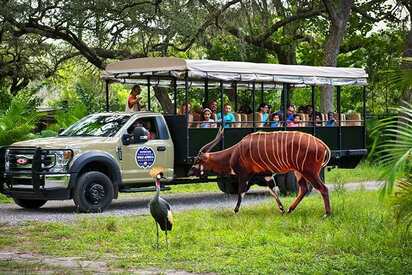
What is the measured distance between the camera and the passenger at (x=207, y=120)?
16609 mm

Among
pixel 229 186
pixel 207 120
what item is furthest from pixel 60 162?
pixel 229 186

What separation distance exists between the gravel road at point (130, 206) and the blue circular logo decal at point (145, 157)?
875 millimetres

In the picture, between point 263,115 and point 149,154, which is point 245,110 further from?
point 149,154

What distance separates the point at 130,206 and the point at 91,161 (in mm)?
1953

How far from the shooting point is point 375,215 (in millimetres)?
12711

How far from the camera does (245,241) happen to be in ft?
35.8

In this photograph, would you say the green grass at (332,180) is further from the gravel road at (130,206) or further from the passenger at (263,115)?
the passenger at (263,115)

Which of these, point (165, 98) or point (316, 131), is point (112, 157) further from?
point (165, 98)

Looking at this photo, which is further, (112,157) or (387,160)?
(112,157)

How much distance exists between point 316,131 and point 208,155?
176 inches

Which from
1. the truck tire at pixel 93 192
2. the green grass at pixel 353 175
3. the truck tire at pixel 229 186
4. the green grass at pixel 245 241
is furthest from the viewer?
the green grass at pixel 353 175

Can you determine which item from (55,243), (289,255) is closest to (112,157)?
(55,243)

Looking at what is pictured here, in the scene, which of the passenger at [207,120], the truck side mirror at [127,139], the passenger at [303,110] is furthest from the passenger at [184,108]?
the passenger at [303,110]

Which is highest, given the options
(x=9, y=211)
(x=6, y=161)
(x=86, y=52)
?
(x=86, y=52)
